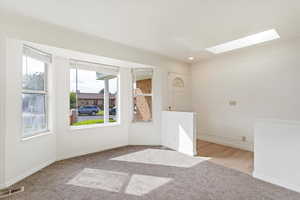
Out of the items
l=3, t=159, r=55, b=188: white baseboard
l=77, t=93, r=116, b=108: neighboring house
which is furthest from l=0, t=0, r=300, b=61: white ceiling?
l=3, t=159, r=55, b=188: white baseboard

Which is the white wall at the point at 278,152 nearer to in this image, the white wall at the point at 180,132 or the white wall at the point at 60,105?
the white wall at the point at 180,132

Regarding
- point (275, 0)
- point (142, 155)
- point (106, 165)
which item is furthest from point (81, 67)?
point (275, 0)

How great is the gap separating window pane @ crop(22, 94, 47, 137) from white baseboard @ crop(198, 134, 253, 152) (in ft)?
14.8

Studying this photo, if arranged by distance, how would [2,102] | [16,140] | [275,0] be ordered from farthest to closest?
[16,140] < [2,102] < [275,0]

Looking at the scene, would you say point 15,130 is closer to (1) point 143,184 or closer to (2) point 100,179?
(2) point 100,179

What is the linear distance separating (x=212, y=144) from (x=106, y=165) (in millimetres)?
3181

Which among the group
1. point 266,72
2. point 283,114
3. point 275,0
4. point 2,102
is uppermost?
point 275,0

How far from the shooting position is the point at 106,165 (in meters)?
3.10

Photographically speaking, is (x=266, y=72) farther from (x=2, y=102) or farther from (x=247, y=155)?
(x=2, y=102)

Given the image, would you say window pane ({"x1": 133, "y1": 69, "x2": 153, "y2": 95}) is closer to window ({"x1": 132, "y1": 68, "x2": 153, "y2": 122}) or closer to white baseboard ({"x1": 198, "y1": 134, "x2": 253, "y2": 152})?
window ({"x1": 132, "y1": 68, "x2": 153, "y2": 122})

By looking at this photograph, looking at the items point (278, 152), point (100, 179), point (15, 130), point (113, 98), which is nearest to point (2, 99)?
point (15, 130)

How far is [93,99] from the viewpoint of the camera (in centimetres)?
406

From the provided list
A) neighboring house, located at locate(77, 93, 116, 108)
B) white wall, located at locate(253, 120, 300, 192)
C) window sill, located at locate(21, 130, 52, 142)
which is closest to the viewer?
white wall, located at locate(253, 120, 300, 192)

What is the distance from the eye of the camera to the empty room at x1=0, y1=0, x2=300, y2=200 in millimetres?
2262
